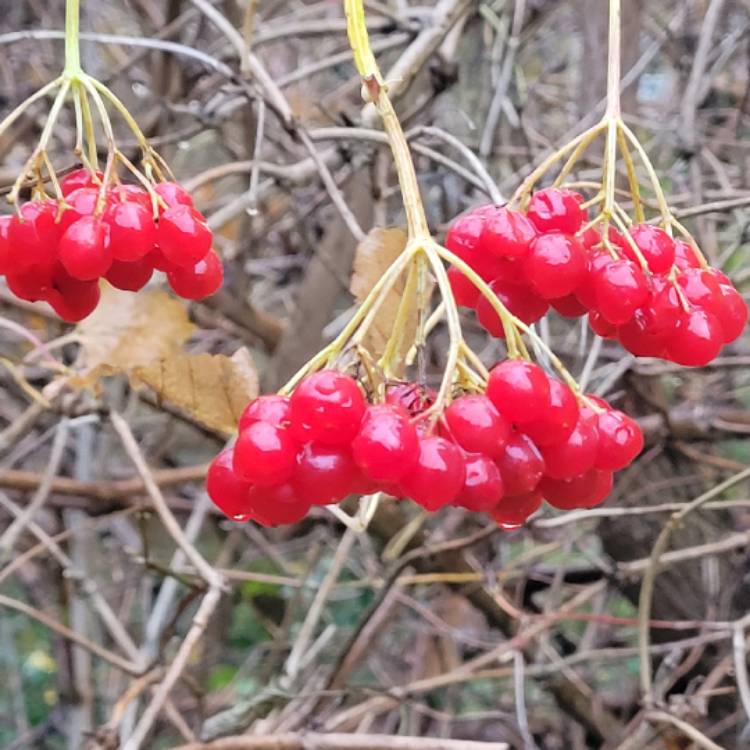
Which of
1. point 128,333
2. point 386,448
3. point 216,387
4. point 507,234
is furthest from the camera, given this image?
point 128,333

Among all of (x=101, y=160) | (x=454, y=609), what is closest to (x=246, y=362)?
(x=101, y=160)

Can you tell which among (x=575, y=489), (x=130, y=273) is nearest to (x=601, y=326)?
(x=575, y=489)

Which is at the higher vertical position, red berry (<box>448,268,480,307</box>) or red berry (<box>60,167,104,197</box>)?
red berry (<box>60,167,104,197</box>)

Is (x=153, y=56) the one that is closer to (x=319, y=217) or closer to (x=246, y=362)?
(x=319, y=217)

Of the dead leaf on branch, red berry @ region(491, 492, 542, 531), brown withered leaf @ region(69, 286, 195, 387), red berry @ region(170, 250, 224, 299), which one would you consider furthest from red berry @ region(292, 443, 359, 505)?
brown withered leaf @ region(69, 286, 195, 387)

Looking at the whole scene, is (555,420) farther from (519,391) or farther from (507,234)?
(507,234)

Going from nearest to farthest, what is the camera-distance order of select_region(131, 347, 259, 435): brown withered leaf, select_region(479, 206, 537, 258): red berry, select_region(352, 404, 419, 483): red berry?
select_region(352, 404, 419, 483): red berry → select_region(479, 206, 537, 258): red berry → select_region(131, 347, 259, 435): brown withered leaf

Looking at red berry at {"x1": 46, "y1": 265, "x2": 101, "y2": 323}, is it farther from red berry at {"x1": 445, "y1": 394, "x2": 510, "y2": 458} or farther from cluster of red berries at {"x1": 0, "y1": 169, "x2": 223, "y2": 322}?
red berry at {"x1": 445, "y1": 394, "x2": 510, "y2": 458}
